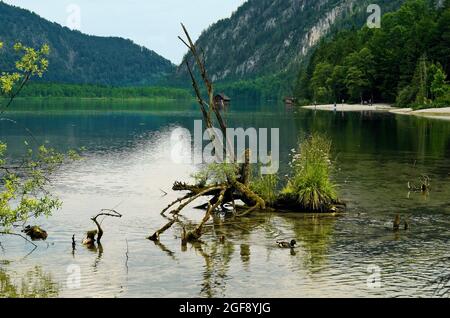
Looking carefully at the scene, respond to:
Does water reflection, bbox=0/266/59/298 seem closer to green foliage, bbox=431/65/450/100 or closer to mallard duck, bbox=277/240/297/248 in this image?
mallard duck, bbox=277/240/297/248

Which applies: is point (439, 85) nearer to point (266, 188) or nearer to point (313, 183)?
point (266, 188)

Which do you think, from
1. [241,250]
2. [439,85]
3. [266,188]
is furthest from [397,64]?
[241,250]

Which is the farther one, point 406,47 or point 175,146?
point 406,47

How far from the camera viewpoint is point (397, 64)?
15650 centimetres

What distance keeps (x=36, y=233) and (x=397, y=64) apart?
458ft

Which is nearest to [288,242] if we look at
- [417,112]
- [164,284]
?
[164,284]

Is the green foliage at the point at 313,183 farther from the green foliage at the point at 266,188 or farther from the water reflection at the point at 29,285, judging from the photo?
the water reflection at the point at 29,285

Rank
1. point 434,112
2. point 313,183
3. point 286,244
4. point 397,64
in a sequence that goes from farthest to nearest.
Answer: point 397,64 → point 434,112 → point 313,183 → point 286,244

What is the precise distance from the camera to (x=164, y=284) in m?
20.6

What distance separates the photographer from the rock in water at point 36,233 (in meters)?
27.0

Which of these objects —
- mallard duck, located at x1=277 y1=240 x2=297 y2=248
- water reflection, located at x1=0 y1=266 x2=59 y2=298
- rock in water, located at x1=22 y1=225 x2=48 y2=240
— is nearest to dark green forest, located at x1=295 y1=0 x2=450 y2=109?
mallard duck, located at x1=277 y1=240 x2=297 y2=248

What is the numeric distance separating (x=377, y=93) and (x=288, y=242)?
156 metres

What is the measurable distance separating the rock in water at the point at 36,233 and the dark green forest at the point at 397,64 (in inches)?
4225
